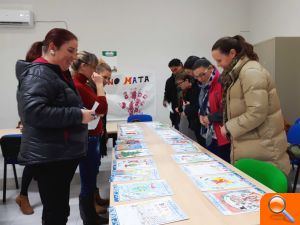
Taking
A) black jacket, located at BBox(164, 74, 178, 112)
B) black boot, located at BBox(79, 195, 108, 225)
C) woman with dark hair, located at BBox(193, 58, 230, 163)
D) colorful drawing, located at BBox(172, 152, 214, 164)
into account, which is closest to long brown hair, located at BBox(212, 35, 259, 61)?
woman with dark hair, located at BBox(193, 58, 230, 163)

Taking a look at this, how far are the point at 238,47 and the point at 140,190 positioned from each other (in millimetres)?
1120

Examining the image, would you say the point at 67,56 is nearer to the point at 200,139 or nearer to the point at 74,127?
the point at 74,127

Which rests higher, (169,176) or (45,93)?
(45,93)

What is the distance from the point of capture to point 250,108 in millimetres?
1629

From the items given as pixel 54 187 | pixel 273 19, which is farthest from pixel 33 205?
pixel 273 19

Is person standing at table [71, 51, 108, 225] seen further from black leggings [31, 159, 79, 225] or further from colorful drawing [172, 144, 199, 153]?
colorful drawing [172, 144, 199, 153]

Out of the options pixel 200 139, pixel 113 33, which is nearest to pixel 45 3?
pixel 113 33

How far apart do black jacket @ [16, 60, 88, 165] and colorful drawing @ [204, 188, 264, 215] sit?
0.69 meters

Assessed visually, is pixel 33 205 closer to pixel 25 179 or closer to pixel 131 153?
pixel 25 179

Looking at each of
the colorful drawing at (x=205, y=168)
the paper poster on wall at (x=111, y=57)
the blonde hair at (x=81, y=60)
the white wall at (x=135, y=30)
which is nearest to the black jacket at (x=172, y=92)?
the white wall at (x=135, y=30)

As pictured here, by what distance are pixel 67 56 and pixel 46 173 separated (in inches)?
22.9

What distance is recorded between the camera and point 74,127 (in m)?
1.38

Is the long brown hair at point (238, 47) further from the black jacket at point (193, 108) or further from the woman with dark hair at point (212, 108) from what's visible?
the black jacket at point (193, 108)

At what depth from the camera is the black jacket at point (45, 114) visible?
4.08ft
